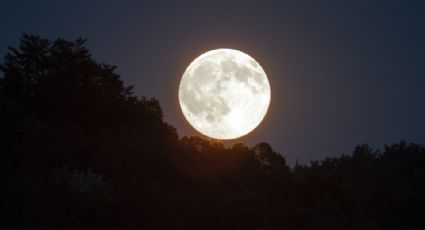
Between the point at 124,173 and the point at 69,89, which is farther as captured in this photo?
the point at 69,89

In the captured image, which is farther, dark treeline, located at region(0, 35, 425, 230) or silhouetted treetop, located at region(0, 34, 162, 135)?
silhouetted treetop, located at region(0, 34, 162, 135)

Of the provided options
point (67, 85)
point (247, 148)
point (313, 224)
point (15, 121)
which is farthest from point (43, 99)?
point (313, 224)

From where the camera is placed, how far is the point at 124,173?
112 ft

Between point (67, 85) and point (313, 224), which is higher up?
point (67, 85)

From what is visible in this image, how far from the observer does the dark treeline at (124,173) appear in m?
26.4

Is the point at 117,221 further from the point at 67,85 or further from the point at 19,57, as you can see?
the point at 19,57

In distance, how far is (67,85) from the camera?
45.5 meters

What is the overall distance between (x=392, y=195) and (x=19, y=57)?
88.5ft

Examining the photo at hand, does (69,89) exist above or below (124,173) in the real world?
above

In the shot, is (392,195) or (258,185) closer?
(258,185)

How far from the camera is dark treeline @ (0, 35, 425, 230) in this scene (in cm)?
2642

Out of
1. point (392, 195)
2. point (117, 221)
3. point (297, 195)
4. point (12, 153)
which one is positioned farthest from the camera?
point (392, 195)

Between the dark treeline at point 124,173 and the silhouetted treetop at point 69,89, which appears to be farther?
the silhouetted treetop at point 69,89

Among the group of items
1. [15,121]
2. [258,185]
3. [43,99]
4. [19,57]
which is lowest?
[15,121]
